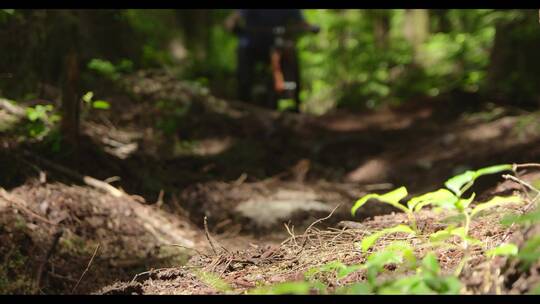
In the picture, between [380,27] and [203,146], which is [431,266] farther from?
[380,27]

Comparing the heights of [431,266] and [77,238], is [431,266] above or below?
above

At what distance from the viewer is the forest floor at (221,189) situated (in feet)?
8.04

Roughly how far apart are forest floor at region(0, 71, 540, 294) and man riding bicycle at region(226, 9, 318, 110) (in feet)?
3.93

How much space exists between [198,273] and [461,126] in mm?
5051

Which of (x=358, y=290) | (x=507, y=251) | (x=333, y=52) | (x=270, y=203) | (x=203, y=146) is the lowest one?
(x=270, y=203)

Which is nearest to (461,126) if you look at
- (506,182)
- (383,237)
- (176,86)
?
(506,182)

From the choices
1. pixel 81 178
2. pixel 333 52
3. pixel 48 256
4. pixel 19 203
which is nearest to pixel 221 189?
pixel 81 178

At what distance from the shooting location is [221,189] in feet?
15.8

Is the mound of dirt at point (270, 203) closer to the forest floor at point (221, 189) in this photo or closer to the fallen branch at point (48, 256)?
the forest floor at point (221, 189)

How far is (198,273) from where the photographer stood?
2359mm

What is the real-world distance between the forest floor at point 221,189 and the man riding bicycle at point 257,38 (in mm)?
1199

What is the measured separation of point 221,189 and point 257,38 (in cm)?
425

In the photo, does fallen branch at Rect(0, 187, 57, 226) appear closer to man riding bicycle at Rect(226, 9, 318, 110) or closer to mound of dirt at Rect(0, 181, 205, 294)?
mound of dirt at Rect(0, 181, 205, 294)

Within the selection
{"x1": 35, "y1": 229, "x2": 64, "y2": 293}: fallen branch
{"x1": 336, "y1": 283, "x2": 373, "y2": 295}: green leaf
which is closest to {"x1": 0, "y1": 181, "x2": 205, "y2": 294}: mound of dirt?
{"x1": 35, "y1": 229, "x2": 64, "y2": 293}: fallen branch
